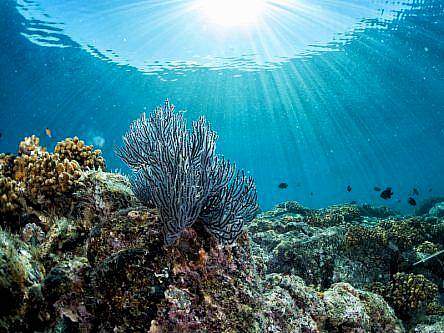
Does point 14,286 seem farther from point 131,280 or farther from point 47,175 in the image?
point 47,175

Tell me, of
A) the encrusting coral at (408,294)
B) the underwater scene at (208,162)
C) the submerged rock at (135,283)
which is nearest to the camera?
the submerged rock at (135,283)

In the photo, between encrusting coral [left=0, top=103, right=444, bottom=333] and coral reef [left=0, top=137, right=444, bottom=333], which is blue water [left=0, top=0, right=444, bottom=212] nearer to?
encrusting coral [left=0, top=103, right=444, bottom=333]

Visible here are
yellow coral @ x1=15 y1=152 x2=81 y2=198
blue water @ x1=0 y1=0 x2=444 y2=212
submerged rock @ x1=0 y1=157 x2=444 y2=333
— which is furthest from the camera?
blue water @ x1=0 y1=0 x2=444 y2=212

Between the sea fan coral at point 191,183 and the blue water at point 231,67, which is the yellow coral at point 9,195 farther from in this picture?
the blue water at point 231,67

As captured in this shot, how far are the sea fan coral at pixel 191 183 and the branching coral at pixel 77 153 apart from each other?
1717mm

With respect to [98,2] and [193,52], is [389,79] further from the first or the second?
[98,2]

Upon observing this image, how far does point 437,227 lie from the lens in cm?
1068

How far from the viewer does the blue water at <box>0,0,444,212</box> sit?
25.8 meters

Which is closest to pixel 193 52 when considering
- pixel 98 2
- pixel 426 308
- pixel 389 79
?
pixel 98 2

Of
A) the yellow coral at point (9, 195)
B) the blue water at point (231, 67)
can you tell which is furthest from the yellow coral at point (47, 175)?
the blue water at point (231, 67)

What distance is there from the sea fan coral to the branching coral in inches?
67.6

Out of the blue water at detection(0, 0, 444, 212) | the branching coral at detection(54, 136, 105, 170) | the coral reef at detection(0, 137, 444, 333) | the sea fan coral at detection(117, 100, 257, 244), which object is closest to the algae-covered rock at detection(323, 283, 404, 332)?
the coral reef at detection(0, 137, 444, 333)

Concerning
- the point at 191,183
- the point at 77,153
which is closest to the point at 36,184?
the point at 77,153

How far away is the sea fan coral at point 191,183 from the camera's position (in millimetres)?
2887
